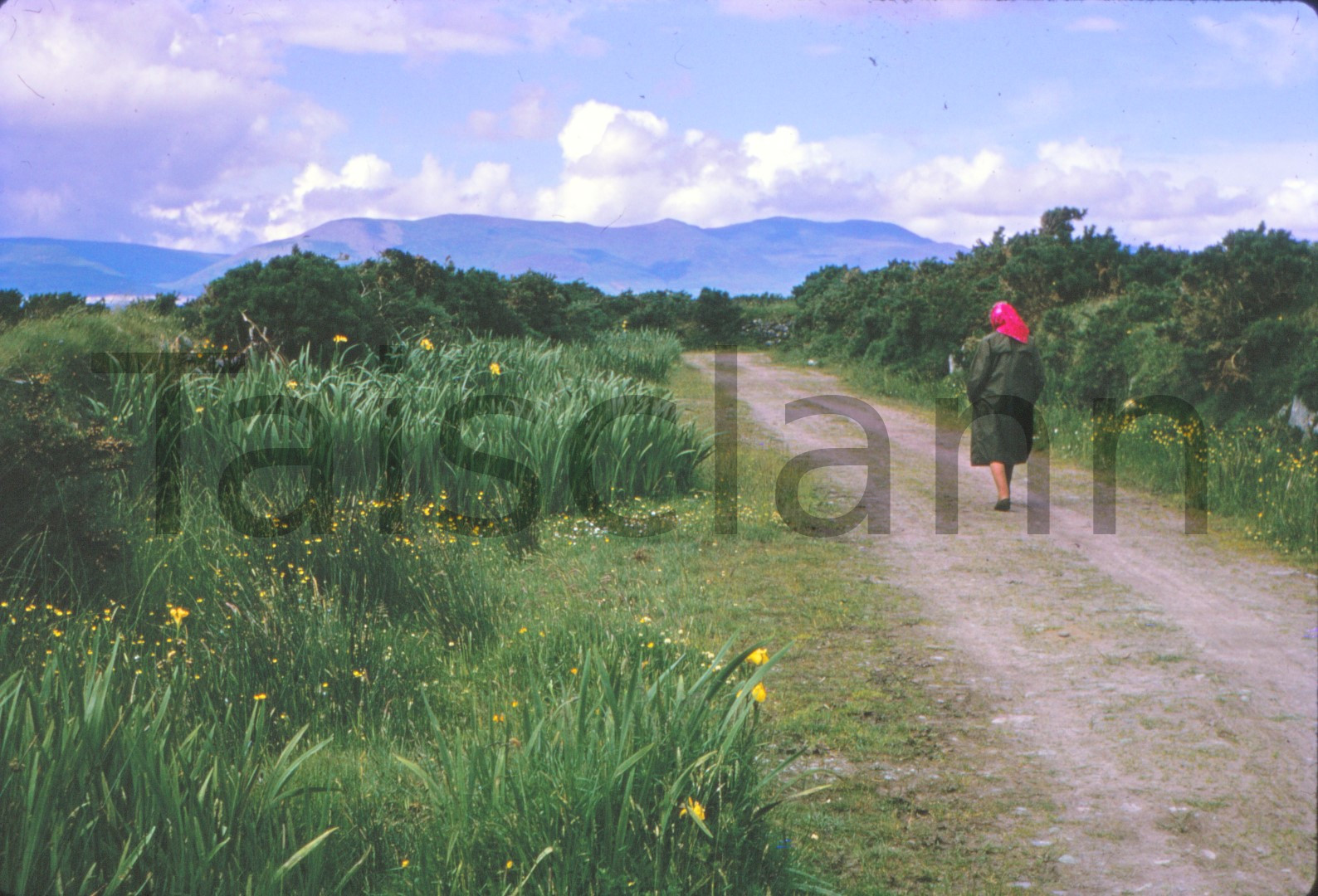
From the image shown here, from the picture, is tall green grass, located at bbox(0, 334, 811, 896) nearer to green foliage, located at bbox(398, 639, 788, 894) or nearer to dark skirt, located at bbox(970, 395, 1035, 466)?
green foliage, located at bbox(398, 639, 788, 894)

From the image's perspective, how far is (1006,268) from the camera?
1788 centimetres

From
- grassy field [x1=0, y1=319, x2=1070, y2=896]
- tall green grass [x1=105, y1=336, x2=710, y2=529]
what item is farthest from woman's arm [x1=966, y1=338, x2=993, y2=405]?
grassy field [x1=0, y1=319, x2=1070, y2=896]

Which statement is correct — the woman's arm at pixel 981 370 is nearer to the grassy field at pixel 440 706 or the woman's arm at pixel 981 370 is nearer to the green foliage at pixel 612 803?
the grassy field at pixel 440 706

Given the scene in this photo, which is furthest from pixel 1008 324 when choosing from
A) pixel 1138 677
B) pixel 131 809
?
pixel 131 809

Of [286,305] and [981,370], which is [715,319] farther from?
[981,370]

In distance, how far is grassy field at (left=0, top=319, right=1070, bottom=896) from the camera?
8.63ft

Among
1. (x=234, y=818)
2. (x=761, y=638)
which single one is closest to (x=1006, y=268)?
(x=761, y=638)

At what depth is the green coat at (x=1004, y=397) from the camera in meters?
9.27

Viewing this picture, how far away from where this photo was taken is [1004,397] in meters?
9.35

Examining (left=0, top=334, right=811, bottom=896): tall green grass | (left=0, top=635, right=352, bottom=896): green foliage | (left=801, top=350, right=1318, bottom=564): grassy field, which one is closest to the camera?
(left=0, top=635, right=352, bottom=896): green foliage

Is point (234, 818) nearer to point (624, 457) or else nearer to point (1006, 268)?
point (624, 457)

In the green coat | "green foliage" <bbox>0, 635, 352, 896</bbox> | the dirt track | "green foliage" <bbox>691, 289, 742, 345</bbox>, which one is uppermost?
"green foliage" <bbox>691, 289, 742, 345</bbox>

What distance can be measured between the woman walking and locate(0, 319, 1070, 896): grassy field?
7.92ft

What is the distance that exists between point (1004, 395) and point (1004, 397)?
15 millimetres
